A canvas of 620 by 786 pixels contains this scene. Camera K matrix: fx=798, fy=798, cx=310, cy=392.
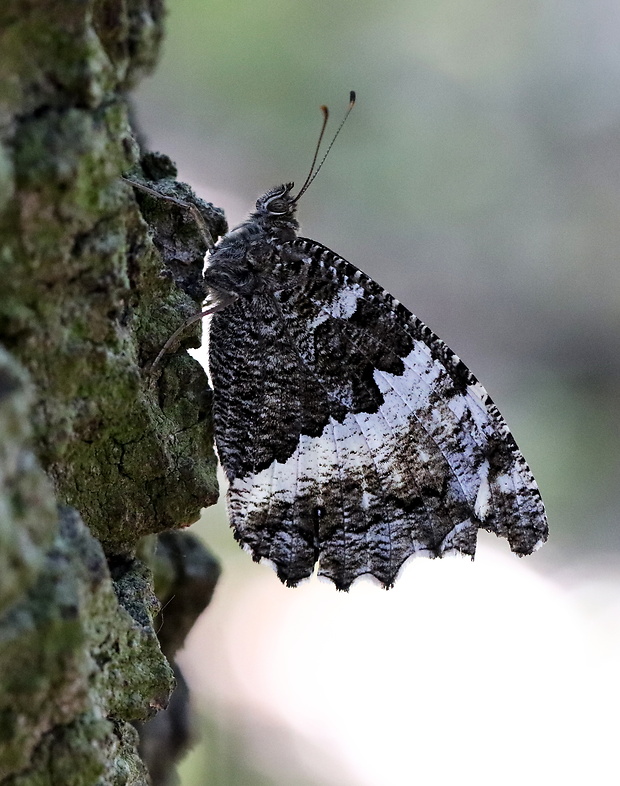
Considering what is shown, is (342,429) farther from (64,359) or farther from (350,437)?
(64,359)

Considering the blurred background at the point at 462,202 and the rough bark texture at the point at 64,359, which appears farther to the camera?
the blurred background at the point at 462,202

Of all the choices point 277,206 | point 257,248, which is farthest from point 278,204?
point 257,248

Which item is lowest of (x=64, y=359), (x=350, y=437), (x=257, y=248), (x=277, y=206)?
(x=64, y=359)

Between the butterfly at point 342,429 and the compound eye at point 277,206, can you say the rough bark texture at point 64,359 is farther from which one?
the compound eye at point 277,206

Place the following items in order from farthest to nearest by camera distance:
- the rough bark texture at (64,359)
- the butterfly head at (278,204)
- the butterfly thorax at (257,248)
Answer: the butterfly head at (278,204) → the butterfly thorax at (257,248) → the rough bark texture at (64,359)

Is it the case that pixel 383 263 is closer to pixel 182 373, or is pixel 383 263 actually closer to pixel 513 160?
pixel 513 160

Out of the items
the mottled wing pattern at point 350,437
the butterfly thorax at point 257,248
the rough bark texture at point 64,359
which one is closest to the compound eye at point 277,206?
the butterfly thorax at point 257,248

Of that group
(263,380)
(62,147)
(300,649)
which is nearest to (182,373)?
(263,380)
